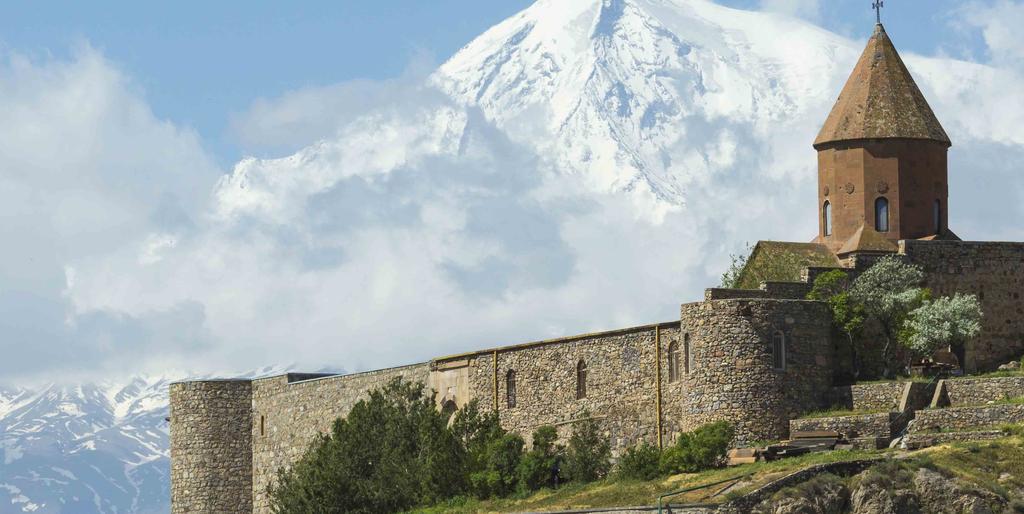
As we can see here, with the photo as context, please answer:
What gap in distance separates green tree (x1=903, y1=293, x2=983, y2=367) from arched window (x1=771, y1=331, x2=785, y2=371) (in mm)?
5026

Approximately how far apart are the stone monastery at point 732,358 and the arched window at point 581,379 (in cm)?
5

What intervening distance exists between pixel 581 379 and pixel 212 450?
1821 centimetres

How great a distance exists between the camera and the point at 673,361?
5856 centimetres

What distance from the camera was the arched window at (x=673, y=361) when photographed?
58.3 metres

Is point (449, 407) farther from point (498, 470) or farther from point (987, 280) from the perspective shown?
point (987, 280)

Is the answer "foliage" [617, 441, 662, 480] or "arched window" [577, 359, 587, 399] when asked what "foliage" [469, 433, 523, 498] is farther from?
"foliage" [617, 441, 662, 480]

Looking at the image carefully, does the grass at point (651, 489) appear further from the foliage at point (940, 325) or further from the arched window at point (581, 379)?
the foliage at point (940, 325)

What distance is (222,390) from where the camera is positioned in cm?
7538

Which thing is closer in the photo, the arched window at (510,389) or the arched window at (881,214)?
the arched window at (510,389)

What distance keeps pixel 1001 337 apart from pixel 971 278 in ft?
5.97

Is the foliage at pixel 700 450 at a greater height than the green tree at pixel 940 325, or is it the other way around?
the green tree at pixel 940 325

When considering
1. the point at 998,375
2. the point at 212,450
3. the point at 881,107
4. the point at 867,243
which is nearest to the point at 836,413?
the point at 998,375

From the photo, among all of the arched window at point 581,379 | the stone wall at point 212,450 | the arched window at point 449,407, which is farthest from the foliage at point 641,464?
the stone wall at point 212,450

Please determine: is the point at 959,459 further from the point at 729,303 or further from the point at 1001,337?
the point at 1001,337
